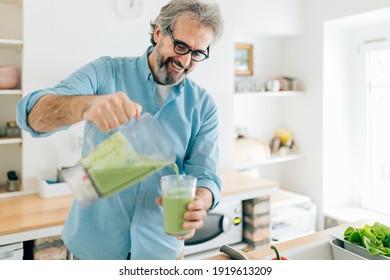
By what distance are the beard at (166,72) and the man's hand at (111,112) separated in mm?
363

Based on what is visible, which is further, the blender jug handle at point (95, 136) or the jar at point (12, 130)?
the jar at point (12, 130)

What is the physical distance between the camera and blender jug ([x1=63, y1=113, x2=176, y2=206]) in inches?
26.9

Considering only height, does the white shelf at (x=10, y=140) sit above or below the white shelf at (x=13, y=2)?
below

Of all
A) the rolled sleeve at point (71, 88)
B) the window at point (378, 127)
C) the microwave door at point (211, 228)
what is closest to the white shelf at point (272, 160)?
the window at point (378, 127)

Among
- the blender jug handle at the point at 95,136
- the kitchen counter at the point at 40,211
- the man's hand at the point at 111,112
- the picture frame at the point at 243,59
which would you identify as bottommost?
the kitchen counter at the point at 40,211

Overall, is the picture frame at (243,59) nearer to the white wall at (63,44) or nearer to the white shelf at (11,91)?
the white wall at (63,44)

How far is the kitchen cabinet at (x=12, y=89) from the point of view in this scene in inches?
76.8

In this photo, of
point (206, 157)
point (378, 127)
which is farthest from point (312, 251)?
point (378, 127)

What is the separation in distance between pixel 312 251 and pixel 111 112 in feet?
2.85

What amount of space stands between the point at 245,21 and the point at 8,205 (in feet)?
6.10

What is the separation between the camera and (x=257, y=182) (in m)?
2.21

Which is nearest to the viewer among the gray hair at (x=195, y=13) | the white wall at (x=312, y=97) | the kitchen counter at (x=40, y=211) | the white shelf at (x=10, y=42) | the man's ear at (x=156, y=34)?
the gray hair at (x=195, y=13)

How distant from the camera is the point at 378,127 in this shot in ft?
8.88
